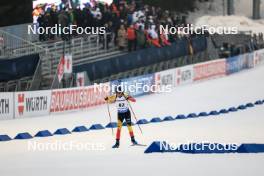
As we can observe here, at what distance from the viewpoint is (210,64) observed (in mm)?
45219

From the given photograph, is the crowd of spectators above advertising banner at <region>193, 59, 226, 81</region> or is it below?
above

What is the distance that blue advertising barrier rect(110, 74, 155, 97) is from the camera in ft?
116

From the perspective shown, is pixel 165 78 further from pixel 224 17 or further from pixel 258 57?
pixel 224 17

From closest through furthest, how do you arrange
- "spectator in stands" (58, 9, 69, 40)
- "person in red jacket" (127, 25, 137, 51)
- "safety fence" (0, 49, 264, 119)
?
"safety fence" (0, 49, 264, 119)
"spectator in stands" (58, 9, 69, 40)
"person in red jacket" (127, 25, 137, 51)

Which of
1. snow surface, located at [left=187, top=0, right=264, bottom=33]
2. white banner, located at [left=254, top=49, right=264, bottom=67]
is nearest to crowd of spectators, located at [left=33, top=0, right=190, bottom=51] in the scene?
white banner, located at [left=254, top=49, right=264, bottom=67]

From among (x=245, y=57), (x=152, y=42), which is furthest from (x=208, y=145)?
(x=245, y=57)

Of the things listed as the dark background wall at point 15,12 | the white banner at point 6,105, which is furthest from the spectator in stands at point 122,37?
the white banner at point 6,105

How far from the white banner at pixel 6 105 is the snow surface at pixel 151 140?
1.94ft

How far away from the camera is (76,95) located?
101ft

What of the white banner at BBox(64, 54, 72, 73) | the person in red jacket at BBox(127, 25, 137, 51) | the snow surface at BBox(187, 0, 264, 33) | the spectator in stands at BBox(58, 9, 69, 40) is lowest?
the white banner at BBox(64, 54, 72, 73)

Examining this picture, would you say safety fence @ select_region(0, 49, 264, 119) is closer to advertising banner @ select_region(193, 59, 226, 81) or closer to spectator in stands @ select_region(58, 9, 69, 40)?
advertising banner @ select_region(193, 59, 226, 81)

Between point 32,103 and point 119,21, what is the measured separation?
31.3 ft

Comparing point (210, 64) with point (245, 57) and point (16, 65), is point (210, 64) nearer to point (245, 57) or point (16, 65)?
point (245, 57)

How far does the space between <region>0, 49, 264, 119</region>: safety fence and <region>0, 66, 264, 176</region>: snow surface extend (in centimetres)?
49
